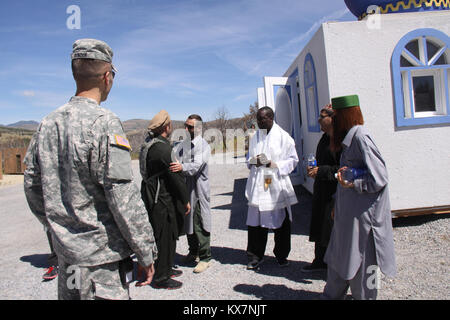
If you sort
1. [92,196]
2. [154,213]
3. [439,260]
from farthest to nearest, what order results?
[439,260]
[154,213]
[92,196]

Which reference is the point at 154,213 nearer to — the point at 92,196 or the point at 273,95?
the point at 92,196

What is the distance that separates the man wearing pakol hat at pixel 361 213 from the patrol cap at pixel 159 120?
75.5 inches

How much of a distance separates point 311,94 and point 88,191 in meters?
5.51

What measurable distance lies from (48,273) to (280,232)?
321 cm

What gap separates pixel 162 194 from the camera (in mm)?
3545

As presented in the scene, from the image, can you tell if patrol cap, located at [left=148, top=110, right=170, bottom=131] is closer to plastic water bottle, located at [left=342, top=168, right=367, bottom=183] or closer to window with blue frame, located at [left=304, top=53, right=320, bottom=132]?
plastic water bottle, located at [left=342, top=168, right=367, bottom=183]

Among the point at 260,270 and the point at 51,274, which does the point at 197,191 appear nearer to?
the point at 260,270

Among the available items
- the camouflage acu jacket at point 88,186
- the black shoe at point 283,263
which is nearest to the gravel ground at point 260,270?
the black shoe at point 283,263

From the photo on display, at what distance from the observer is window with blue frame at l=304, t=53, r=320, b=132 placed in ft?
18.9

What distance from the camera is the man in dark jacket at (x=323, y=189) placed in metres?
3.46

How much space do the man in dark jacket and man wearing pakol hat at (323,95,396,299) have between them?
81 cm

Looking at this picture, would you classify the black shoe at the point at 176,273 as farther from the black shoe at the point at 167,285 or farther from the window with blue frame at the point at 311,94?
the window with blue frame at the point at 311,94
